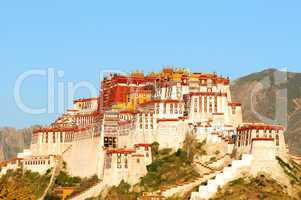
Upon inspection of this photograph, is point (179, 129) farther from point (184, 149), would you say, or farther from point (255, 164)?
point (255, 164)

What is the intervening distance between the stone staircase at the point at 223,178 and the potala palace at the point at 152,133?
0.11 metres

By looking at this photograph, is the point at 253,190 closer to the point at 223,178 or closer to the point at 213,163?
the point at 223,178

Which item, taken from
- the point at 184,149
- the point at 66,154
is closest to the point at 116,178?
the point at 184,149

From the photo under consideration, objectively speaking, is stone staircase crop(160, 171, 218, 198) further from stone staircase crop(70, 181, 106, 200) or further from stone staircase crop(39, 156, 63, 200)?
stone staircase crop(39, 156, 63, 200)

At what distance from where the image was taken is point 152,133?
373 feet

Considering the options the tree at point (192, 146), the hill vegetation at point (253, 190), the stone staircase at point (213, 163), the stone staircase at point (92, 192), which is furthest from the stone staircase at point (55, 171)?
the hill vegetation at point (253, 190)

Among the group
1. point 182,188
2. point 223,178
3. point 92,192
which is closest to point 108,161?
point 92,192

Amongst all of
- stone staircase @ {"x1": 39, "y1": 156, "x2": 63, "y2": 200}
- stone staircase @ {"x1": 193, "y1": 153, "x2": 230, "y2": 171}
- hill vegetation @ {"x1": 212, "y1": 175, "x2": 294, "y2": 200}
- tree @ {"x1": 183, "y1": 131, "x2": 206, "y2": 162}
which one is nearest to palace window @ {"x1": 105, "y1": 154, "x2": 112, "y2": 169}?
tree @ {"x1": 183, "y1": 131, "x2": 206, "y2": 162}

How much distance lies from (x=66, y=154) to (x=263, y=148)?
33703 mm

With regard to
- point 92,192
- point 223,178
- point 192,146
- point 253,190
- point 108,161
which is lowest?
point 92,192

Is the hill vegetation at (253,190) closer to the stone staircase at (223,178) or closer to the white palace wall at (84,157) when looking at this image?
the stone staircase at (223,178)

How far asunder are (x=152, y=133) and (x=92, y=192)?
10565 mm

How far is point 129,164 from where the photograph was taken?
109 meters

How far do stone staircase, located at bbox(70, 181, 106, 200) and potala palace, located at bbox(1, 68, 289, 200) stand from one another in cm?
14
